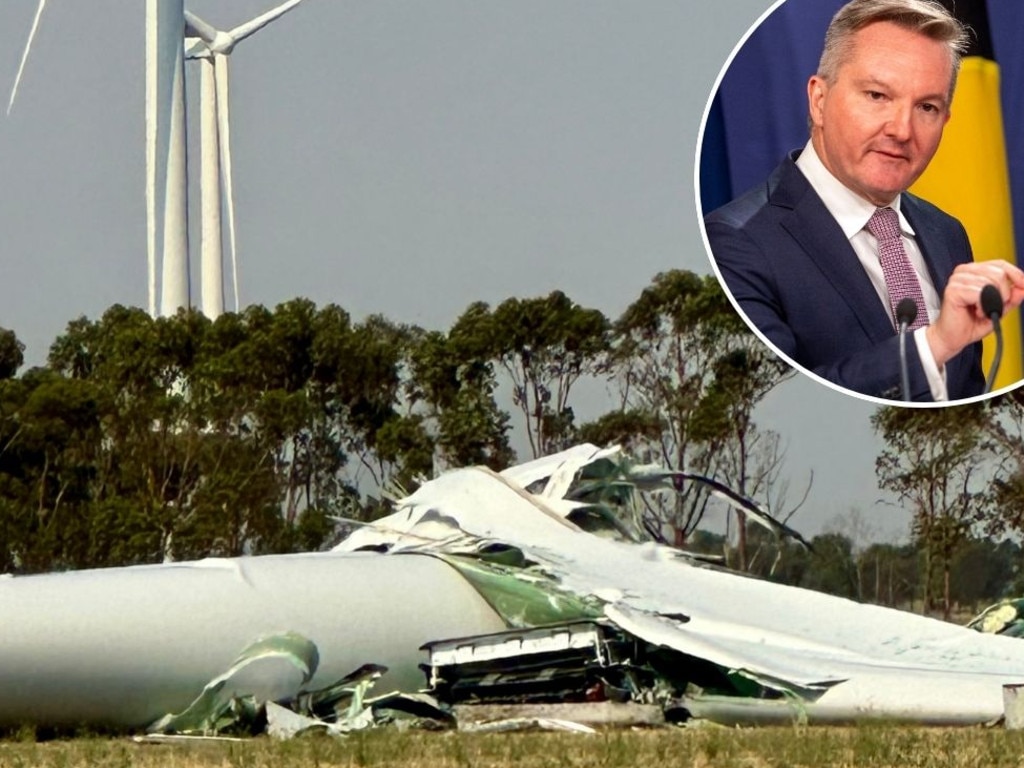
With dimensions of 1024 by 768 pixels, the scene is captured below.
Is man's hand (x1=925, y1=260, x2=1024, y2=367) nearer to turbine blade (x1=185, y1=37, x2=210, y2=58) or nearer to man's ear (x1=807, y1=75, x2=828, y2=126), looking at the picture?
man's ear (x1=807, y1=75, x2=828, y2=126)

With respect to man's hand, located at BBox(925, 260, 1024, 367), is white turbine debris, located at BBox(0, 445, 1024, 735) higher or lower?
lower

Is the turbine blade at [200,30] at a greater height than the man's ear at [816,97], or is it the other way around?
the turbine blade at [200,30]

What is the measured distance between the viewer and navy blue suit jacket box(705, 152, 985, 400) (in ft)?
50.6

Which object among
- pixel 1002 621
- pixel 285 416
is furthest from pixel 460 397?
pixel 1002 621

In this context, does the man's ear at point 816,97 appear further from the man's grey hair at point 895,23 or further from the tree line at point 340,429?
the tree line at point 340,429

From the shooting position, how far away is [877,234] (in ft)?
51.0

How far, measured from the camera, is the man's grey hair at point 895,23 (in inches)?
602

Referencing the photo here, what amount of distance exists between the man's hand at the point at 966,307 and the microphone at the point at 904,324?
165 mm

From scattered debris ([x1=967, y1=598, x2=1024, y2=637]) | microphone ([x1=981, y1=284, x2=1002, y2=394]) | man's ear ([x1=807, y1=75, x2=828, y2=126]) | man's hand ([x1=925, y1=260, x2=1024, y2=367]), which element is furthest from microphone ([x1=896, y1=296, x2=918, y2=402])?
scattered debris ([x1=967, y1=598, x2=1024, y2=637])

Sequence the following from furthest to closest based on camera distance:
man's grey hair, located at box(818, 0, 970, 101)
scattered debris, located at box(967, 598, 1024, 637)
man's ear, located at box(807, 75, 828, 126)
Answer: scattered debris, located at box(967, 598, 1024, 637), man's ear, located at box(807, 75, 828, 126), man's grey hair, located at box(818, 0, 970, 101)

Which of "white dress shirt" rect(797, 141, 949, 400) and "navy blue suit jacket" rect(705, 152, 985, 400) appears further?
"navy blue suit jacket" rect(705, 152, 985, 400)

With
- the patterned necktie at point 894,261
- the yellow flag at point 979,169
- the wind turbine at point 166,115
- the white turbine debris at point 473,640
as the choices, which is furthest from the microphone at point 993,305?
the wind turbine at point 166,115

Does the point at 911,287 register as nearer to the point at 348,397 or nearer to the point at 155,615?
the point at 155,615

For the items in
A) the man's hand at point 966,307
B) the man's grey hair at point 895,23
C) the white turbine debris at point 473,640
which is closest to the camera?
the man's hand at point 966,307
